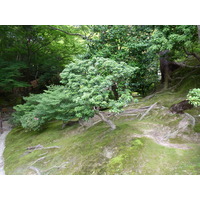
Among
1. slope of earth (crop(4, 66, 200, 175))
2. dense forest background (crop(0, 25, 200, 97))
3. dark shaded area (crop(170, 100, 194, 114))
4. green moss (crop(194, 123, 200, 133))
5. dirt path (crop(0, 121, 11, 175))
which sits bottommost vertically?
dirt path (crop(0, 121, 11, 175))

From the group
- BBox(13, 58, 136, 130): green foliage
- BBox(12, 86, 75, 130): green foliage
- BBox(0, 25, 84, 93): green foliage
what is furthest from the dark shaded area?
BBox(0, 25, 84, 93): green foliage

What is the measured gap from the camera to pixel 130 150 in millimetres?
3357

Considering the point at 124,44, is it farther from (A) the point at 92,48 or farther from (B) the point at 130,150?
(B) the point at 130,150

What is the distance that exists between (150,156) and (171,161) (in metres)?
0.41

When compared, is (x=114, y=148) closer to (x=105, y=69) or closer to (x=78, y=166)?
(x=78, y=166)

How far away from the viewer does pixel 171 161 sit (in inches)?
114

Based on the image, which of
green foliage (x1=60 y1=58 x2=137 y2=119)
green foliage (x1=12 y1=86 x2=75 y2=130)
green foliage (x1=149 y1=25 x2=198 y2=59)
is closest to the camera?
green foliage (x1=60 y1=58 x2=137 y2=119)

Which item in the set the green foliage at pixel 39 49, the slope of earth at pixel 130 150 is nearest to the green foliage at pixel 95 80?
the slope of earth at pixel 130 150

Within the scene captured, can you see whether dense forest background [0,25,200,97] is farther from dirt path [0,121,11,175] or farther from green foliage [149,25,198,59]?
dirt path [0,121,11,175]

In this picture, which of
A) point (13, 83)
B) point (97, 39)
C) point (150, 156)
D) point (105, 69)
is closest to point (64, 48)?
point (13, 83)

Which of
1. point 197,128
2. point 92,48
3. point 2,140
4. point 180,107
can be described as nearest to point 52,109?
point 92,48

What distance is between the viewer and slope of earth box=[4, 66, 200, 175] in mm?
2875

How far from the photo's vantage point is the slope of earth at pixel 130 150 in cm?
288

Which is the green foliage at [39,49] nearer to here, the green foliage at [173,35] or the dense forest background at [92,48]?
the dense forest background at [92,48]
